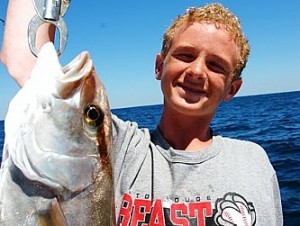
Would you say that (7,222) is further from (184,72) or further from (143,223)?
(184,72)

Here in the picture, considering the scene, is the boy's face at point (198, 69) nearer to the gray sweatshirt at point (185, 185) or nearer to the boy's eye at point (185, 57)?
the boy's eye at point (185, 57)

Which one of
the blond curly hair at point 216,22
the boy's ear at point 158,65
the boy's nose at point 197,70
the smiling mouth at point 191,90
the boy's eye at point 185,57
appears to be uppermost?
the blond curly hair at point 216,22

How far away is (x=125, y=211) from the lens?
297 centimetres

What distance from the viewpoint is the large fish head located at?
6.86 ft

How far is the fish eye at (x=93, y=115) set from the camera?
7.21ft

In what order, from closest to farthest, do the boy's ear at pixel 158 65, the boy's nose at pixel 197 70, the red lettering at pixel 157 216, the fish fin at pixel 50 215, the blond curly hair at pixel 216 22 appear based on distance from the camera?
the fish fin at pixel 50 215, the red lettering at pixel 157 216, the boy's nose at pixel 197 70, the blond curly hair at pixel 216 22, the boy's ear at pixel 158 65

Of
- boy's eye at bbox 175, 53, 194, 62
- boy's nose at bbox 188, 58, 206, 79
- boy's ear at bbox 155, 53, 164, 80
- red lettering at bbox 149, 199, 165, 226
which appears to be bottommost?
red lettering at bbox 149, 199, 165, 226

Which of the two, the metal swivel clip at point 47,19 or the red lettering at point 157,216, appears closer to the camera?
the metal swivel clip at point 47,19

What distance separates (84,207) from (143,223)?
86cm

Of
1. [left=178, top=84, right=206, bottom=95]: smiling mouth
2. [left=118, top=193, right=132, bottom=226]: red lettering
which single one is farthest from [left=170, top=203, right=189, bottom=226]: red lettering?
[left=178, top=84, right=206, bottom=95]: smiling mouth

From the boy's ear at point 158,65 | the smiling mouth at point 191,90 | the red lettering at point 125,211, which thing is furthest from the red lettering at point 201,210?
the boy's ear at point 158,65

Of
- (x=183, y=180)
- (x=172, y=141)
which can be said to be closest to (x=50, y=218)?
(x=183, y=180)

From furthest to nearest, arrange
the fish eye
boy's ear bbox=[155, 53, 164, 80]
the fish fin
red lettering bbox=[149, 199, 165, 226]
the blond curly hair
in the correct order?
boy's ear bbox=[155, 53, 164, 80] → the blond curly hair → red lettering bbox=[149, 199, 165, 226] → the fish eye → the fish fin

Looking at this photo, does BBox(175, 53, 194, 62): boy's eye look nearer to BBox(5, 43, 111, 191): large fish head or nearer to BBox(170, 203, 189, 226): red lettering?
BBox(170, 203, 189, 226): red lettering
